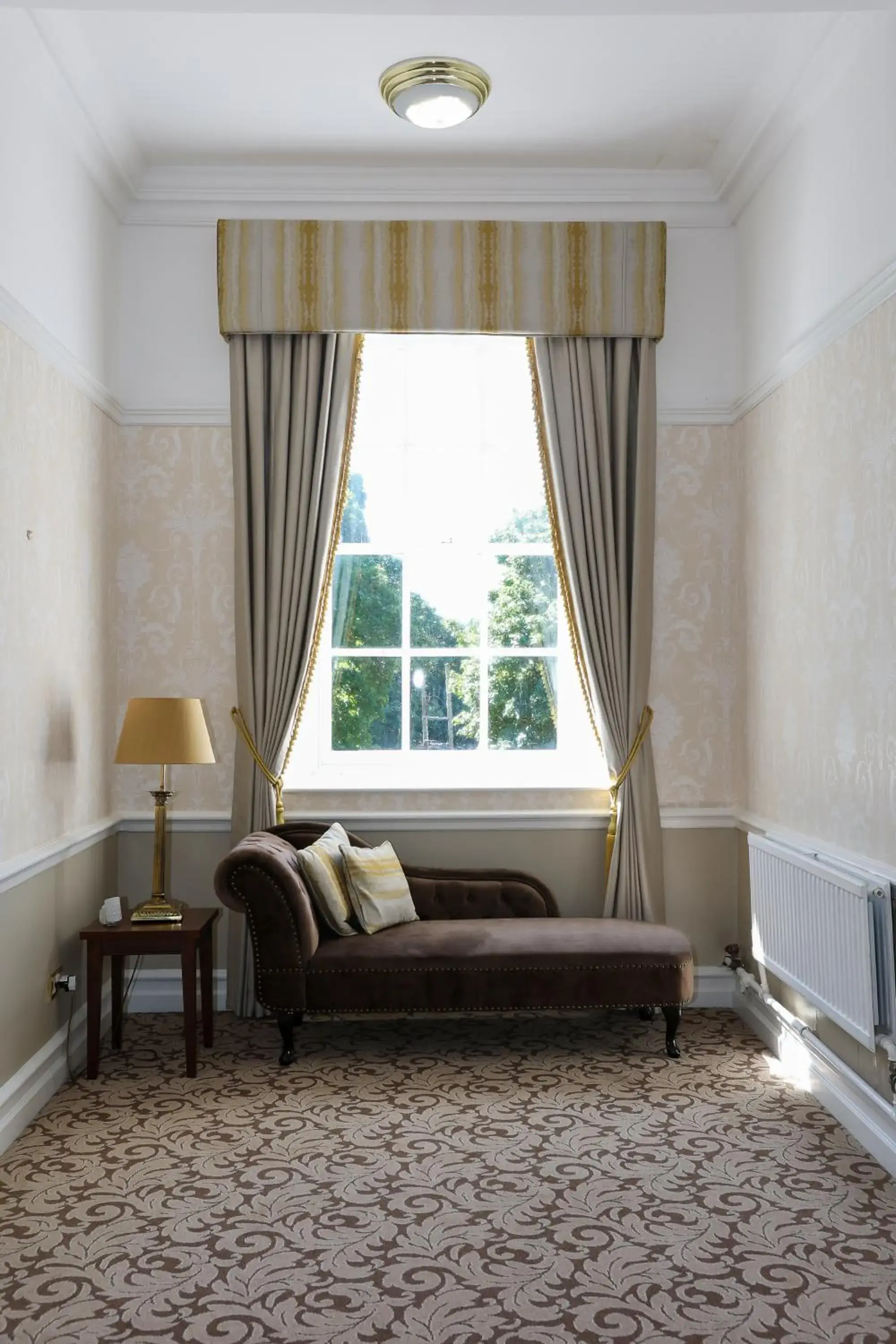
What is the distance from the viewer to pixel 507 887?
462 cm

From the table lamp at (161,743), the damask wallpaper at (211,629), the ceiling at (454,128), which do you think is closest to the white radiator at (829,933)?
the damask wallpaper at (211,629)

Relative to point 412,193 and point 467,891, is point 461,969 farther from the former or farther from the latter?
point 412,193

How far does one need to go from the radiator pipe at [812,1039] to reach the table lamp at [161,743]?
2.24 meters

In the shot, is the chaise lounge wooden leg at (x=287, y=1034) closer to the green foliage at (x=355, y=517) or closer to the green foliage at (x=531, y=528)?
the green foliage at (x=355, y=517)

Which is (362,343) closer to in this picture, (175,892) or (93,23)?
(93,23)

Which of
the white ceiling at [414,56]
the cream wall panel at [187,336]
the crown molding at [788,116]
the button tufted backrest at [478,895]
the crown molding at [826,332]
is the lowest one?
the button tufted backrest at [478,895]

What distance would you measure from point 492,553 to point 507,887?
1.50 m

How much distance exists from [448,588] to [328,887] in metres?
1.56

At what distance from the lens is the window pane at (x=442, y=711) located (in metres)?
5.03

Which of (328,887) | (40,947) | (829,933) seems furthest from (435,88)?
(40,947)

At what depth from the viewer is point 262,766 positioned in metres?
4.65

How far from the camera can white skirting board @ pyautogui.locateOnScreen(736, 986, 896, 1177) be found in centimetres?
321

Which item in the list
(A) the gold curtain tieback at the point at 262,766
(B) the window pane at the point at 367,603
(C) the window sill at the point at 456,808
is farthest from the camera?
(B) the window pane at the point at 367,603

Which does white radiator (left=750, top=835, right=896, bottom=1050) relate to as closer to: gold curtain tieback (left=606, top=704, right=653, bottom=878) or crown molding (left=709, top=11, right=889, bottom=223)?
gold curtain tieback (left=606, top=704, right=653, bottom=878)
